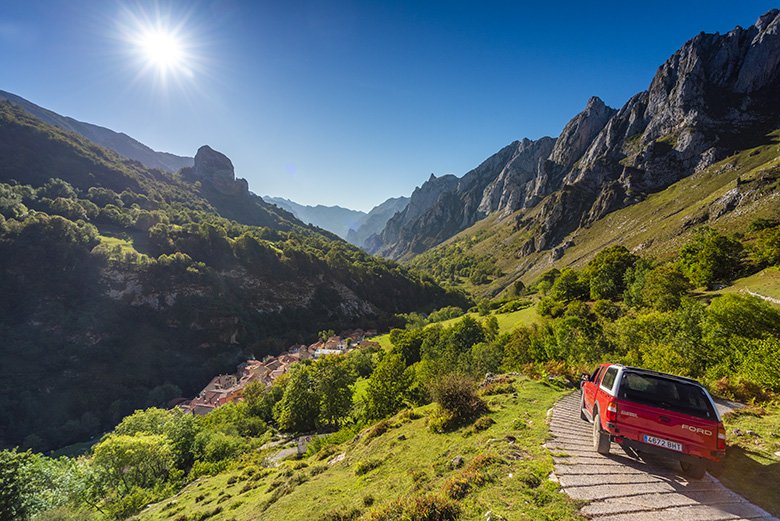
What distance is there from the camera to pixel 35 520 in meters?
17.5

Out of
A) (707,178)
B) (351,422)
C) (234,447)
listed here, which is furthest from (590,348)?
(707,178)

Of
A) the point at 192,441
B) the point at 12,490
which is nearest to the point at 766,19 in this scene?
the point at 192,441

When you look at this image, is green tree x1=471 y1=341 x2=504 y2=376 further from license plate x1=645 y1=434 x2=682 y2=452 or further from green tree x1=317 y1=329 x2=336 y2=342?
green tree x1=317 y1=329 x2=336 y2=342

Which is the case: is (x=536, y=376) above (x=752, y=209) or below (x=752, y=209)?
below

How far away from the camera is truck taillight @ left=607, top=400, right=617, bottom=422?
732 centimetres

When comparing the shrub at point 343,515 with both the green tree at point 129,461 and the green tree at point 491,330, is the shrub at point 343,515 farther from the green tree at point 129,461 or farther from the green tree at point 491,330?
the green tree at point 491,330

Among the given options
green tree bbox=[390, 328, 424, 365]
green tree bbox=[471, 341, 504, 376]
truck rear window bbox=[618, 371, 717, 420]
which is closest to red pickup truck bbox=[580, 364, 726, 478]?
truck rear window bbox=[618, 371, 717, 420]

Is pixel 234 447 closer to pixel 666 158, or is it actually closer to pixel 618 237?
pixel 618 237

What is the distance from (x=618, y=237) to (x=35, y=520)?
143 metres

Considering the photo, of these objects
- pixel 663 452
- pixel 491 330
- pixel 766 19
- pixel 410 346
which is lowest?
pixel 410 346

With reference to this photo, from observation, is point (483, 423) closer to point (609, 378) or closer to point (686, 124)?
point (609, 378)

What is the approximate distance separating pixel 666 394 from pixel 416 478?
7.15 metres

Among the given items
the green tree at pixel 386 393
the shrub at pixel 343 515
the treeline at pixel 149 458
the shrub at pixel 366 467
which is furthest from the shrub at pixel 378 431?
the treeline at pixel 149 458

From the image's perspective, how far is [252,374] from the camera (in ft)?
231
